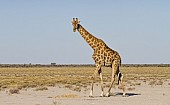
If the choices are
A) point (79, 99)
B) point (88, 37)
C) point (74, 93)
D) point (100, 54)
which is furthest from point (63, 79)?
point (79, 99)

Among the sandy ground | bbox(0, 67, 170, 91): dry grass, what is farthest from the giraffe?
bbox(0, 67, 170, 91): dry grass

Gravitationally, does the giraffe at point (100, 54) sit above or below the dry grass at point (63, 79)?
above

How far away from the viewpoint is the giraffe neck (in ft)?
79.2

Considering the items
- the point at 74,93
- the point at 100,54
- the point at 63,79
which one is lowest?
the point at 74,93

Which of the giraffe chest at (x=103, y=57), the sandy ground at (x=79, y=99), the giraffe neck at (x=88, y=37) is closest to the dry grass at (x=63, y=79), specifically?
the sandy ground at (x=79, y=99)

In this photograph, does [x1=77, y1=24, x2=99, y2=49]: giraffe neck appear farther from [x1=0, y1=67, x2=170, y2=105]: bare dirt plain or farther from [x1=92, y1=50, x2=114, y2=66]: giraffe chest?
[x1=0, y1=67, x2=170, y2=105]: bare dirt plain

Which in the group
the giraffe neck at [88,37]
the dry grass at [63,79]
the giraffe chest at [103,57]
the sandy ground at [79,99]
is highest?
the giraffe neck at [88,37]

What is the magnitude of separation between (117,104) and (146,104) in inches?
52.6

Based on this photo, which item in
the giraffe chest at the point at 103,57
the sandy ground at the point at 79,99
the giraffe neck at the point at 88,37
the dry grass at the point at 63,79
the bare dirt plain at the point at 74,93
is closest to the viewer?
the sandy ground at the point at 79,99

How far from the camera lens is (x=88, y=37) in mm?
24406

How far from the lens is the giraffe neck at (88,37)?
79.2 ft

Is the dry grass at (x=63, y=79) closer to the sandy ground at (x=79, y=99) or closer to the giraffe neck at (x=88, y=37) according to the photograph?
the sandy ground at (x=79, y=99)

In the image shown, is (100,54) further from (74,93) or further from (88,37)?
(74,93)

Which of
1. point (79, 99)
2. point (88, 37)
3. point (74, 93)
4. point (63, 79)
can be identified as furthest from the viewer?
point (63, 79)
